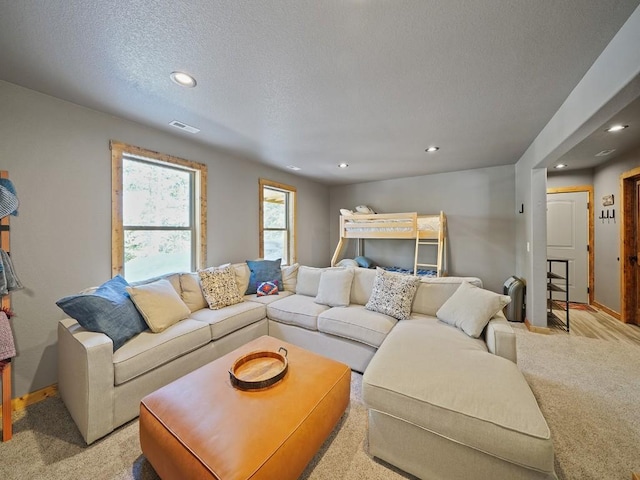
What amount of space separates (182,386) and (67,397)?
1.17 m

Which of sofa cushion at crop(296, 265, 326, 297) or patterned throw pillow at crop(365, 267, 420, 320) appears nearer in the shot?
patterned throw pillow at crop(365, 267, 420, 320)

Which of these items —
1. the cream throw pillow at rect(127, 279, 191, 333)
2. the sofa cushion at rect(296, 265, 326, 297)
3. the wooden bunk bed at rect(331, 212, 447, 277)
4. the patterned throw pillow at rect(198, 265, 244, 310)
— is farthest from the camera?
the wooden bunk bed at rect(331, 212, 447, 277)

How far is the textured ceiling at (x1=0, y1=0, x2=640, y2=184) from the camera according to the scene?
1.29 metres

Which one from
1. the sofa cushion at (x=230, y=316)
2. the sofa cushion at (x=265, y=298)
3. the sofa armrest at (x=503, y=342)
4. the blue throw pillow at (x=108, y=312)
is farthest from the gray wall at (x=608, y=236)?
the blue throw pillow at (x=108, y=312)

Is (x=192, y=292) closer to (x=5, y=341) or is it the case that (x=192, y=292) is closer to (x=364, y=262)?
(x=5, y=341)

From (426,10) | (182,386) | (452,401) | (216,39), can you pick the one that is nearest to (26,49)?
(216,39)

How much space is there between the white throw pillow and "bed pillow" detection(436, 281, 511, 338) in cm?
98

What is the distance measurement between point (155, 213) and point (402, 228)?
12.0 feet

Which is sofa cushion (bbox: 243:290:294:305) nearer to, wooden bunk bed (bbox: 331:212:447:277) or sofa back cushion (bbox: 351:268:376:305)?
sofa back cushion (bbox: 351:268:376:305)

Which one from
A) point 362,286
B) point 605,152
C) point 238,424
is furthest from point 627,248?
point 238,424

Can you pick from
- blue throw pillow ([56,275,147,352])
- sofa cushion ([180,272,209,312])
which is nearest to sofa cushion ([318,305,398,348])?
sofa cushion ([180,272,209,312])

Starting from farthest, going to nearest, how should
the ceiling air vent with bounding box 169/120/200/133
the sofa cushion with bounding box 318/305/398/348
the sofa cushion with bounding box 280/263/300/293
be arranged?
the sofa cushion with bounding box 280/263/300/293
the ceiling air vent with bounding box 169/120/200/133
the sofa cushion with bounding box 318/305/398/348

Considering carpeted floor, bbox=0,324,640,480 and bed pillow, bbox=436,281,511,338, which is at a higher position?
bed pillow, bbox=436,281,511,338

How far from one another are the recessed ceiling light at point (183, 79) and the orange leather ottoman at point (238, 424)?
2.14 meters
